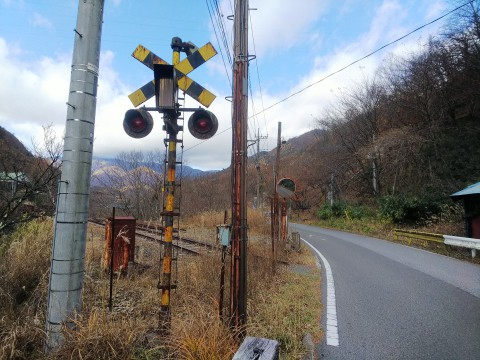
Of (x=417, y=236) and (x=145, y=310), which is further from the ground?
(x=417, y=236)

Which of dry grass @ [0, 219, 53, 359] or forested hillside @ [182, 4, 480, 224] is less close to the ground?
forested hillside @ [182, 4, 480, 224]

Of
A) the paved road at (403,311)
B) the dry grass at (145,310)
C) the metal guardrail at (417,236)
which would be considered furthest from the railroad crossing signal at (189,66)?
the metal guardrail at (417,236)

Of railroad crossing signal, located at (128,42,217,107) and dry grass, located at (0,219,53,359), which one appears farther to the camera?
railroad crossing signal, located at (128,42,217,107)

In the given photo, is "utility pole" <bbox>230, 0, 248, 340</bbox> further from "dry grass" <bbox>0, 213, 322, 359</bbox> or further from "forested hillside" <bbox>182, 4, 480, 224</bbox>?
"forested hillside" <bbox>182, 4, 480, 224</bbox>

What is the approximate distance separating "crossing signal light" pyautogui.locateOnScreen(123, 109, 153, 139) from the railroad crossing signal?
0.75 ft

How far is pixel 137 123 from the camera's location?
381 cm

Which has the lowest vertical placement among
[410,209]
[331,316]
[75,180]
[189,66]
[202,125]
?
[331,316]

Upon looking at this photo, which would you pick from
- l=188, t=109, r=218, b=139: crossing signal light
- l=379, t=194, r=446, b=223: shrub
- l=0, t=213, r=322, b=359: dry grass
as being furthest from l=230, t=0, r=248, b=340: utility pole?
l=379, t=194, r=446, b=223: shrub

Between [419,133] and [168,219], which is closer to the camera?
[168,219]

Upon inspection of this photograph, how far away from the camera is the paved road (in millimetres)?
4250

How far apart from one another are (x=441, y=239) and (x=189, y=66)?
46.2ft

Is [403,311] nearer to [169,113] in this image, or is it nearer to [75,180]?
[169,113]

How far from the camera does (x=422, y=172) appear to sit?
80.9 ft

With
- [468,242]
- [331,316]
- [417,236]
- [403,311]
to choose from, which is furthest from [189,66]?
[417,236]
